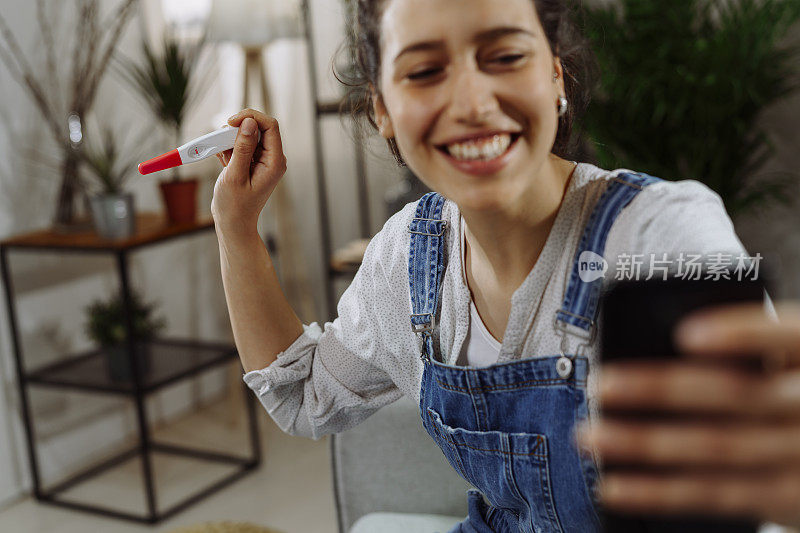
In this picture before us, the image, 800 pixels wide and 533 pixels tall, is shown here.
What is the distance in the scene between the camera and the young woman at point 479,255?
2.60 ft

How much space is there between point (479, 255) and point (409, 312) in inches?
5.6

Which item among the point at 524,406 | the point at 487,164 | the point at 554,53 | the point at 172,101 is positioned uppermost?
the point at 172,101

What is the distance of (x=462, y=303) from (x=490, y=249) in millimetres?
85

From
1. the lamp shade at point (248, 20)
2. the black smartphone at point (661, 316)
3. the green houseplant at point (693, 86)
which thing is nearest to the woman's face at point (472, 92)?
the black smartphone at point (661, 316)

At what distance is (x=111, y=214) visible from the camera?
7.85ft

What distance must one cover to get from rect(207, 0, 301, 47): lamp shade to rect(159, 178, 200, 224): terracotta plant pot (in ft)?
1.89

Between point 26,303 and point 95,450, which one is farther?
point 95,450

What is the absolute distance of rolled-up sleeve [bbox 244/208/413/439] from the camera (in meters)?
1.09

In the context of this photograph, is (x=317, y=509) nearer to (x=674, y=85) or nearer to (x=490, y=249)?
(x=674, y=85)

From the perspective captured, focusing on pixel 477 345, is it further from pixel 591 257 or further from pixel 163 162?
pixel 163 162

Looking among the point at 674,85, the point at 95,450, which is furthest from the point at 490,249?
the point at 95,450

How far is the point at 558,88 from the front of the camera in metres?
0.89

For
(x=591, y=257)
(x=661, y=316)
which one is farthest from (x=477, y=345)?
(x=661, y=316)

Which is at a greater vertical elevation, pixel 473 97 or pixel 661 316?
pixel 473 97
